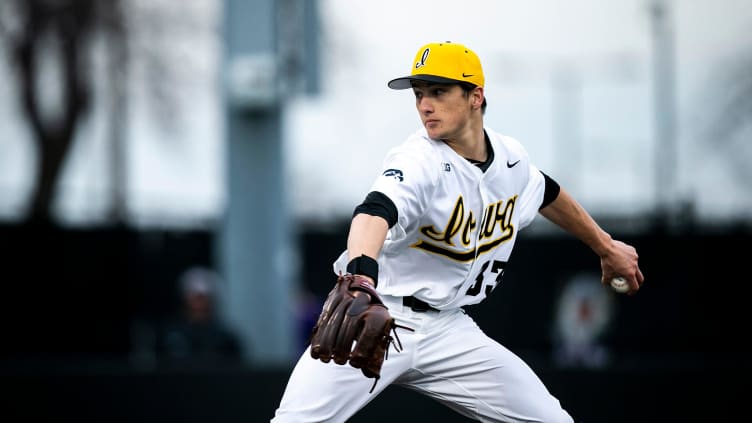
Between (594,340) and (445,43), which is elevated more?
(445,43)

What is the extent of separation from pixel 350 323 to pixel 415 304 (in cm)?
88

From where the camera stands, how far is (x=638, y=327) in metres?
15.5

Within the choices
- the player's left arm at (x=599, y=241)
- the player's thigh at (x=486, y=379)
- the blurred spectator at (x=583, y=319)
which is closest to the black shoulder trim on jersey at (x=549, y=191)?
the player's left arm at (x=599, y=241)

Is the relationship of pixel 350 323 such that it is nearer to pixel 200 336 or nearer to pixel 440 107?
pixel 440 107

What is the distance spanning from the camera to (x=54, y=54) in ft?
65.1

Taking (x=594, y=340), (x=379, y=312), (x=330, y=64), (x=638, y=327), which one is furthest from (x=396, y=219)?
(x=330, y=64)

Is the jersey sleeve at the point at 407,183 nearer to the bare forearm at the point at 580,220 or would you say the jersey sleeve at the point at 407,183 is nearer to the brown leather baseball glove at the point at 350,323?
the brown leather baseball glove at the point at 350,323

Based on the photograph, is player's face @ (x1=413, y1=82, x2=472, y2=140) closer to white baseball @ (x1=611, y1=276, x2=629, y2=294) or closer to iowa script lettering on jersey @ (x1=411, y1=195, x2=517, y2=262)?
iowa script lettering on jersey @ (x1=411, y1=195, x2=517, y2=262)

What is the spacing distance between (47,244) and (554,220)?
9691 millimetres

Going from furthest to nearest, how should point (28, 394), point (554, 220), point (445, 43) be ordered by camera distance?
point (28, 394) → point (554, 220) → point (445, 43)

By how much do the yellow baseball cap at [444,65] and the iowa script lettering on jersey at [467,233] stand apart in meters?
0.51

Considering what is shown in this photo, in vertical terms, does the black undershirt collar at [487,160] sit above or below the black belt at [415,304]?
above

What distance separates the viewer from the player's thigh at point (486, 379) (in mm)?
4992

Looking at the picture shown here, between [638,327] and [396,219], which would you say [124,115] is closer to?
[638,327]
